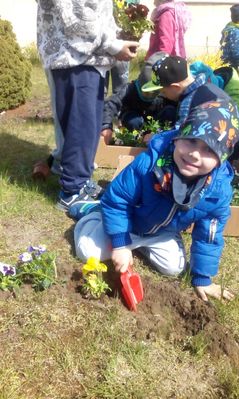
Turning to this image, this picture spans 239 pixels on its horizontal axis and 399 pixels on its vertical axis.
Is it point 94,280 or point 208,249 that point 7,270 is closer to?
point 94,280

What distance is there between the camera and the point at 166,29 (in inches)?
211

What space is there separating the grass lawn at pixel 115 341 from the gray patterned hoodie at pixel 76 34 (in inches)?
45.5

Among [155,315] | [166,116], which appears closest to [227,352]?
[155,315]

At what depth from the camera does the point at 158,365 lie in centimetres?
210

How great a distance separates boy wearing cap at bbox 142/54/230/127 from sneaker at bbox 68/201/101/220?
788 mm

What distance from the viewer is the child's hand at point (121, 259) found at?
247cm

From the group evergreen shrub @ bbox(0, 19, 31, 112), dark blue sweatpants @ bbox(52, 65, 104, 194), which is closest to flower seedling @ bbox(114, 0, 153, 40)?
dark blue sweatpants @ bbox(52, 65, 104, 194)

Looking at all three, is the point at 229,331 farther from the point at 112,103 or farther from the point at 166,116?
the point at 112,103

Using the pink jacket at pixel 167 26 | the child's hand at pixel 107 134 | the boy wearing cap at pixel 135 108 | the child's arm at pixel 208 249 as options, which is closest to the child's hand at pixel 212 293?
the child's arm at pixel 208 249

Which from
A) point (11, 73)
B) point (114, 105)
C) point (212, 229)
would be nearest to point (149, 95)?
point (114, 105)

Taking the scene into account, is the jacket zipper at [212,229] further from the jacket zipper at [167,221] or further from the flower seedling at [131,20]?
the flower seedling at [131,20]

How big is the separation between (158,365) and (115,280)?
59 cm

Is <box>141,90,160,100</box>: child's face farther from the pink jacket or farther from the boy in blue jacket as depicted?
the boy in blue jacket

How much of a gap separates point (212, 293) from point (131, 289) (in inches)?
18.7
